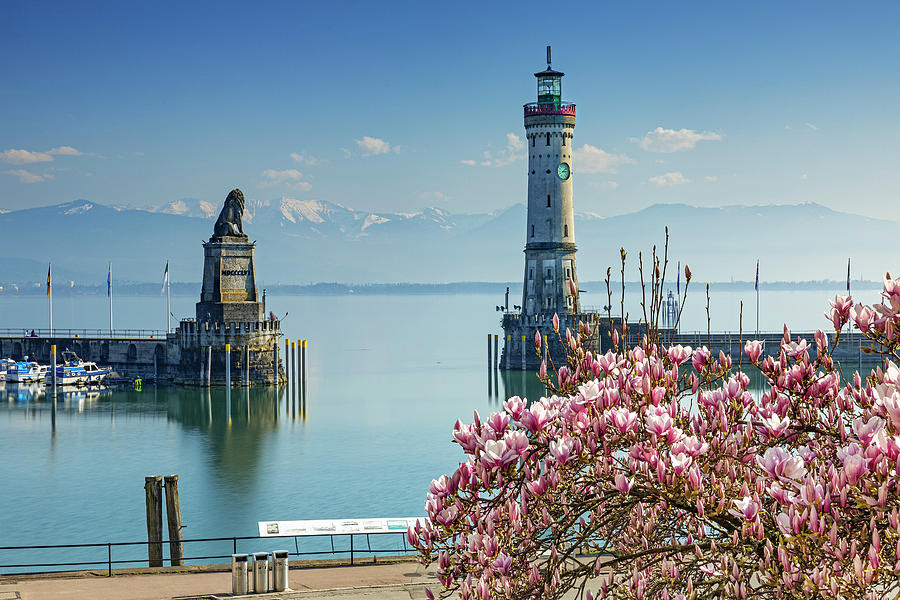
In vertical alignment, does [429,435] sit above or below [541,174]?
below

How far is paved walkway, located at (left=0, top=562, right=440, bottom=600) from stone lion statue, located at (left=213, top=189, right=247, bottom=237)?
2465 inches

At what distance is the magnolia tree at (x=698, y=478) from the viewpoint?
20.5 feet

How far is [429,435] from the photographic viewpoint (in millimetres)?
66375

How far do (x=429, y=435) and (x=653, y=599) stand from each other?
191 feet

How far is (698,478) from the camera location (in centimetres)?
666

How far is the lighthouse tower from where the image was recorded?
296 ft

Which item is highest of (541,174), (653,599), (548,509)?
(541,174)

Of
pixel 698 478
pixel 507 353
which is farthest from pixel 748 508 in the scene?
pixel 507 353

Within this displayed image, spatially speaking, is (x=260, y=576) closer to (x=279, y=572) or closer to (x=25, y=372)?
(x=279, y=572)

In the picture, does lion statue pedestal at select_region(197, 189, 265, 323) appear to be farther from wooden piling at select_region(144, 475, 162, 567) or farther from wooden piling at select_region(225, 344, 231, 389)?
wooden piling at select_region(144, 475, 162, 567)

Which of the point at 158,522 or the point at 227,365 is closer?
the point at 158,522

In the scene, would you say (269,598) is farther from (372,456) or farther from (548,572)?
(372,456)

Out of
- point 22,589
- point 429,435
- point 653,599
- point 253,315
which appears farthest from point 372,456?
point 653,599

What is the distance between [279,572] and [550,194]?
7234 centimetres
